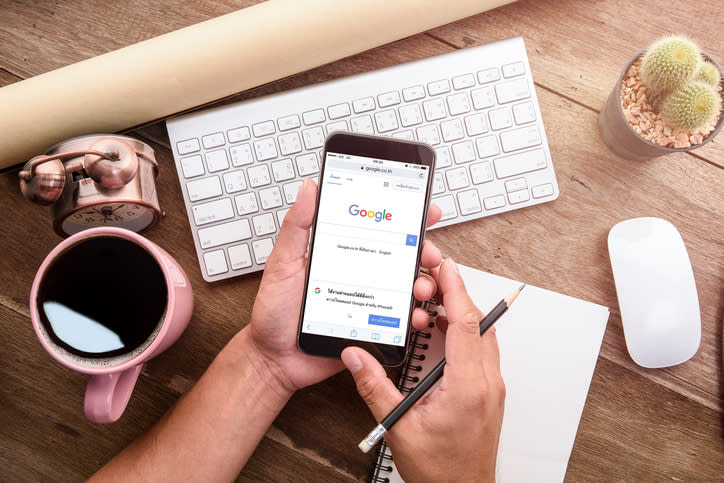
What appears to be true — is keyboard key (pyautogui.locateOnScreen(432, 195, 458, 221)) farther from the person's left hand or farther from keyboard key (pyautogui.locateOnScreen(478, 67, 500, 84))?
keyboard key (pyautogui.locateOnScreen(478, 67, 500, 84))

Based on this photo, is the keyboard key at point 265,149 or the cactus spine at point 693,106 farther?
the keyboard key at point 265,149

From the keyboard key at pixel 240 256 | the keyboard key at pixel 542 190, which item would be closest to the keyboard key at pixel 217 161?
the keyboard key at pixel 240 256

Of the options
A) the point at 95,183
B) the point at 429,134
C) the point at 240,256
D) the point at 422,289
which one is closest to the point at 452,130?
the point at 429,134

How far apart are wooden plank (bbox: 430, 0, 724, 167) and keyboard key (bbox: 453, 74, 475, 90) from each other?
80mm

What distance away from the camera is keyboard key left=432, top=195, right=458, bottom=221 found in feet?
2.16

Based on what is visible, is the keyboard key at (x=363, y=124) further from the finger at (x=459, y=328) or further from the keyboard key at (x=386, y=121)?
the finger at (x=459, y=328)

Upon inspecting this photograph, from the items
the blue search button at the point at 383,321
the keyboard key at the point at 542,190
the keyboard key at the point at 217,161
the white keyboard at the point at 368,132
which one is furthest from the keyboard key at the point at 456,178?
the keyboard key at the point at 217,161

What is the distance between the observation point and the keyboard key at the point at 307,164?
66 cm

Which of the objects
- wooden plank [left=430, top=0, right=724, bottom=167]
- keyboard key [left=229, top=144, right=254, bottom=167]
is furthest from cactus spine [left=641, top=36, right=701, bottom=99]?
keyboard key [left=229, top=144, right=254, bottom=167]

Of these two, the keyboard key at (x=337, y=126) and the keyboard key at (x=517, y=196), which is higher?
the keyboard key at (x=337, y=126)

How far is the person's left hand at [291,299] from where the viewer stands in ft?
1.85

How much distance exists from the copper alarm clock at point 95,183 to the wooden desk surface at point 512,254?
69mm

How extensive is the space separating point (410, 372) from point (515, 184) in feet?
1.00

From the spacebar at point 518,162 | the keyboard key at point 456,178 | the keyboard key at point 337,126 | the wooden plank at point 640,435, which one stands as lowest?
the wooden plank at point 640,435
